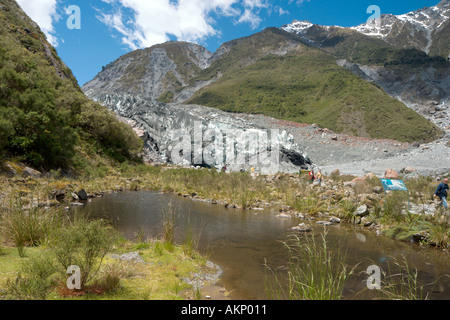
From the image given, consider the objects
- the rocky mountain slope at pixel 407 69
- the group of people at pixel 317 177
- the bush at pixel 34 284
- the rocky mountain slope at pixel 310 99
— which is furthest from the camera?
the rocky mountain slope at pixel 407 69

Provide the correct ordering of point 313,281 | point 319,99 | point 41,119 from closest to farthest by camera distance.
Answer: point 313,281 → point 41,119 → point 319,99

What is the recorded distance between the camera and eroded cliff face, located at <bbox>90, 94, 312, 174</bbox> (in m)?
29.9

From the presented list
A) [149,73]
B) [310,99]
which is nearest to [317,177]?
[310,99]

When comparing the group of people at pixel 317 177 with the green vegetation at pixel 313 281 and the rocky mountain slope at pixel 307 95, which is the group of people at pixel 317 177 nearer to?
the green vegetation at pixel 313 281

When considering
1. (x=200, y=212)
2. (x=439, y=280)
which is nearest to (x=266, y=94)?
(x=200, y=212)

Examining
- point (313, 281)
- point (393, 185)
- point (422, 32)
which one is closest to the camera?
point (313, 281)

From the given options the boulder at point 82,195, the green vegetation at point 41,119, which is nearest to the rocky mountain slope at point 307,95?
the green vegetation at point 41,119

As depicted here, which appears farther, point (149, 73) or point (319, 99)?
point (149, 73)

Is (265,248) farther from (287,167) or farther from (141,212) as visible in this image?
(287,167)

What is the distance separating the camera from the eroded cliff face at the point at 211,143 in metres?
29.9

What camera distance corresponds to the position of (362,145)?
3659cm

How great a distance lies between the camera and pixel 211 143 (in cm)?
3322

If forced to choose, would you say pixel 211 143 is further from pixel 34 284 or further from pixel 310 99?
pixel 310 99
